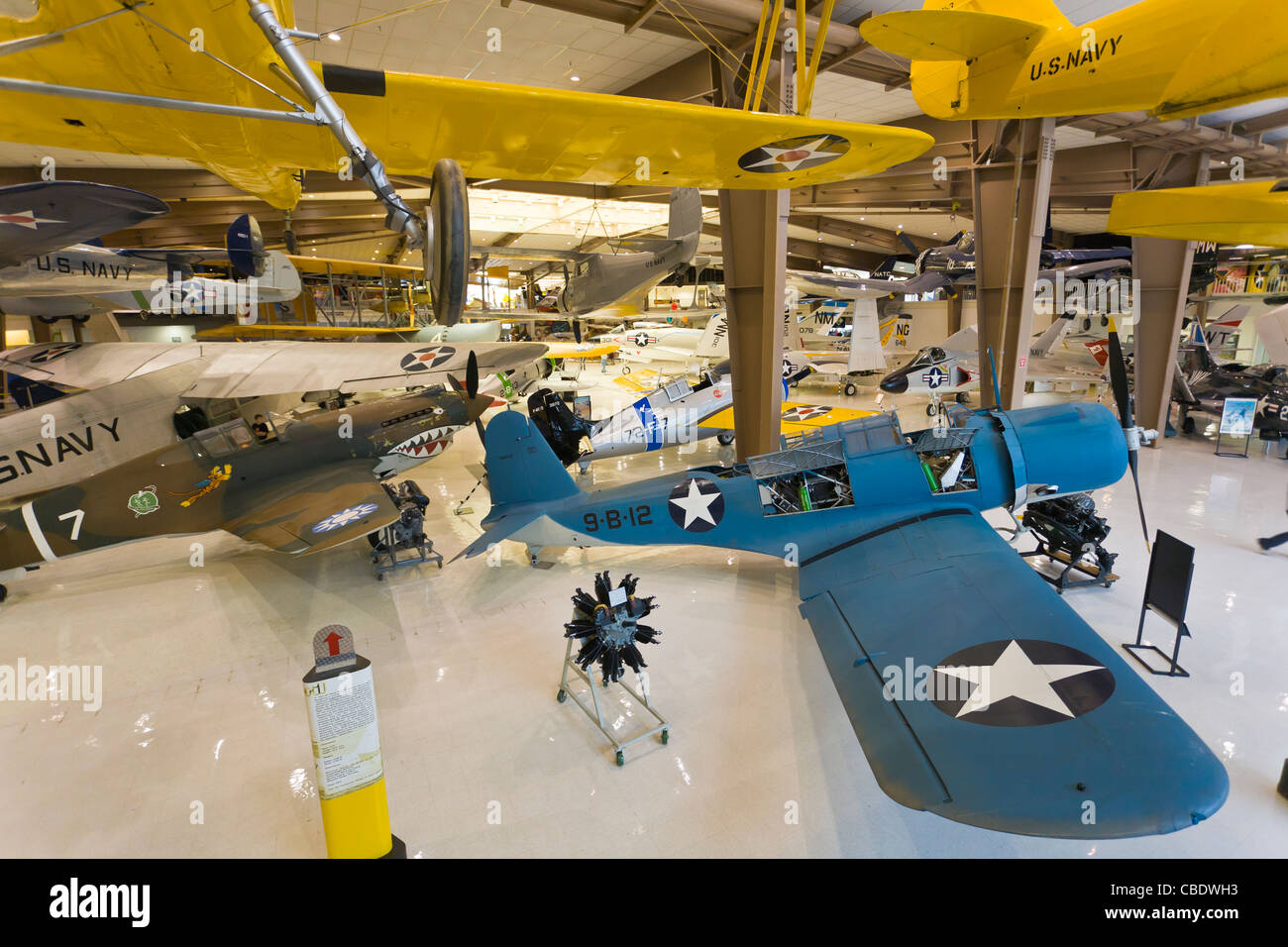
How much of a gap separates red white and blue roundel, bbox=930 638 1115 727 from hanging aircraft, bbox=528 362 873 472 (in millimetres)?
6086

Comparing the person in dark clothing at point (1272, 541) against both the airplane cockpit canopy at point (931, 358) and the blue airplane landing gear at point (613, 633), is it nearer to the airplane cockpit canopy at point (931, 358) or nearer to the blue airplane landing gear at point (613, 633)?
the blue airplane landing gear at point (613, 633)

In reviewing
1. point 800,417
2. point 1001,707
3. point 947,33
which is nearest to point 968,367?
point 800,417

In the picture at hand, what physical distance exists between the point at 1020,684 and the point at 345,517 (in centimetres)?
484

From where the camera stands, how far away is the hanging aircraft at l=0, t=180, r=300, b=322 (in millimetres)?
3396

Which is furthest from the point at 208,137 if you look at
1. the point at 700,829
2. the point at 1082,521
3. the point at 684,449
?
the point at 684,449

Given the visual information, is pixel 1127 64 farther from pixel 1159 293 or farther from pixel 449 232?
pixel 1159 293

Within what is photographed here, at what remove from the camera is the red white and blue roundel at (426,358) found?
6.73 metres

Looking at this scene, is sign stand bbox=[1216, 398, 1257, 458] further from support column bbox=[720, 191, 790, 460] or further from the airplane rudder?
the airplane rudder

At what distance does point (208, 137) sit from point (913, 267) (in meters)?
19.0

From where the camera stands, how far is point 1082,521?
5.36m

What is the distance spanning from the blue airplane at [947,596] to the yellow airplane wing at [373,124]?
2.26 meters

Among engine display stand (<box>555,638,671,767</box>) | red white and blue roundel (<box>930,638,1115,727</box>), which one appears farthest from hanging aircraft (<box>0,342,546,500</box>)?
red white and blue roundel (<box>930,638,1115,727</box>)

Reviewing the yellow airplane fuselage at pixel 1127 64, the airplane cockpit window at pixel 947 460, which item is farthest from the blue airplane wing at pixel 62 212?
the airplane cockpit window at pixel 947 460

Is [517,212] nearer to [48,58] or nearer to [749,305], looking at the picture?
[749,305]
